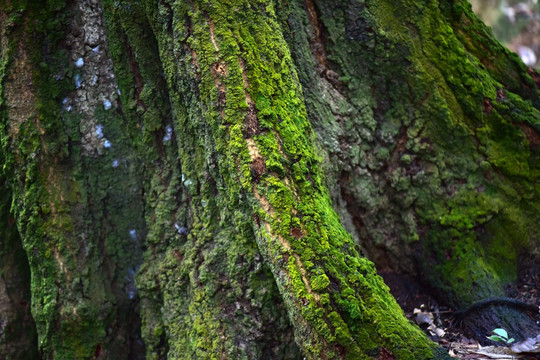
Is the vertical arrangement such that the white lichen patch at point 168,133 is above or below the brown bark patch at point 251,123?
below

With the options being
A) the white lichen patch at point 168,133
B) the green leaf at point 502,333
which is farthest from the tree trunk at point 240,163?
the green leaf at point 502,333

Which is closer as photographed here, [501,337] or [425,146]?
[501,337]

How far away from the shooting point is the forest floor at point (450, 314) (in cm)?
236

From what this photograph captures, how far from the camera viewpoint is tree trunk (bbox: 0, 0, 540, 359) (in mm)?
2166

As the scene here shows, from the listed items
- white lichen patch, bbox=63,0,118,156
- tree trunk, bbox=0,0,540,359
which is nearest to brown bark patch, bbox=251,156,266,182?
tree trunk, bbox=0,0,540,359

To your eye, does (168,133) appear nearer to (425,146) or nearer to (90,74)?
(90,74)

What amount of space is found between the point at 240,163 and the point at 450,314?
165cm

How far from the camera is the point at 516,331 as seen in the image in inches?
98.0

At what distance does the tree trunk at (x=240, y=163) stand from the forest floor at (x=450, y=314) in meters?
0.10

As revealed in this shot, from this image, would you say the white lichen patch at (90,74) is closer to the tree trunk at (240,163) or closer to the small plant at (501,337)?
the tree trunk at (240,163)

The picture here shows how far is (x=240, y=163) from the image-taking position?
6.86ft

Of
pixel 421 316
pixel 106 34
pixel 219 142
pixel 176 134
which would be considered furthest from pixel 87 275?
pixel 421 316

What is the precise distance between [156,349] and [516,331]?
1.98m

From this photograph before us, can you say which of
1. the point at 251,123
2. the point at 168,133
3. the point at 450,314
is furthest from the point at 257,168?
the point at 450,314
